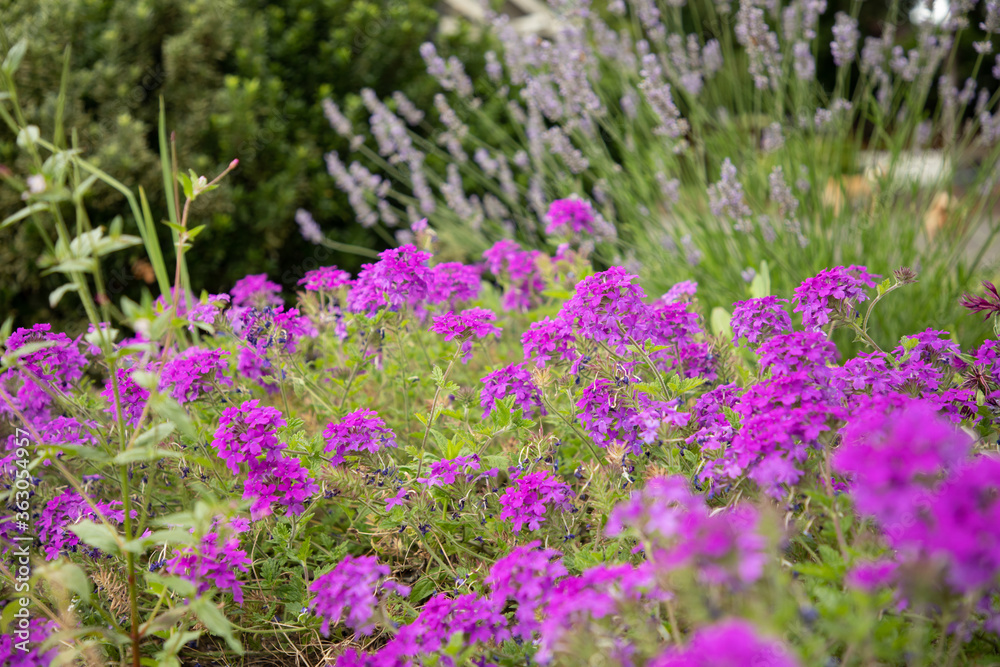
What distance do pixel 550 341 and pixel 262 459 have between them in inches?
27.0

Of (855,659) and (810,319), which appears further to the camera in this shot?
(810,319)

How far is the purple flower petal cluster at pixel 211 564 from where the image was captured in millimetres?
1323

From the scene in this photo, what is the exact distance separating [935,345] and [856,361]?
0.19m

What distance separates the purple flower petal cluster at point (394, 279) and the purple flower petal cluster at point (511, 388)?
0.36 metres

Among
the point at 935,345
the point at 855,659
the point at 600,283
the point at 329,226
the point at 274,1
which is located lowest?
the point at 329,226

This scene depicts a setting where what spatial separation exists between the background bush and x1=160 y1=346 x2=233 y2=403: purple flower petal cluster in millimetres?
2228

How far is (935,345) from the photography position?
4.83 ft

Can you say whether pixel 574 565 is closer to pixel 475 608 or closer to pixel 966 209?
pixel 475 608

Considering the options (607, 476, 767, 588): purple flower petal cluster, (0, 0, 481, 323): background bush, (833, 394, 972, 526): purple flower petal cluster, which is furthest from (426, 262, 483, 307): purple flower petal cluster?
(0, 0, 481, 323): background bush

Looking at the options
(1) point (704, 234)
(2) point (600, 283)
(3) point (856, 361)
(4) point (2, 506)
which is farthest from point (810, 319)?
(4) point (2, 506)

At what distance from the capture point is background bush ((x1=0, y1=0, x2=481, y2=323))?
3.74 m

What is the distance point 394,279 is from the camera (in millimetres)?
1783

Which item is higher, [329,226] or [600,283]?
[600,283]

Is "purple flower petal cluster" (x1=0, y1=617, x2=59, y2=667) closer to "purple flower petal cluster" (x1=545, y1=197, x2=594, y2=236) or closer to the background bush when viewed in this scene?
"purple flower petal cluster" (x1=545, y1=197, x2=594, y2=236)
